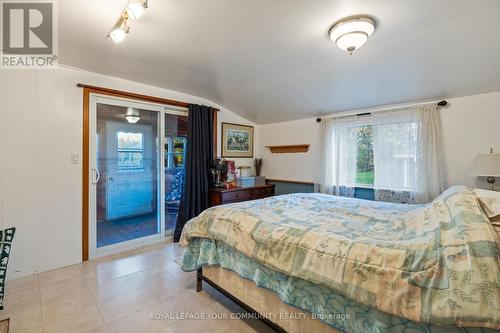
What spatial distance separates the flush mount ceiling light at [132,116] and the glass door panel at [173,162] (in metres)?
0.42

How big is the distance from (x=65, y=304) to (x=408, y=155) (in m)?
3.95

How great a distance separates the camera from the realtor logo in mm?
1694

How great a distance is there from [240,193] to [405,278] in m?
2.92

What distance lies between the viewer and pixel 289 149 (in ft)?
13.9

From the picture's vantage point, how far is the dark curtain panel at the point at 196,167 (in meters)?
3.44

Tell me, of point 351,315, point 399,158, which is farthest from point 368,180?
point 351,315

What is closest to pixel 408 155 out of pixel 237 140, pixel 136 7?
pixel 237 140

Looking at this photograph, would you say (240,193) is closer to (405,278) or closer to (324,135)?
(324,135)

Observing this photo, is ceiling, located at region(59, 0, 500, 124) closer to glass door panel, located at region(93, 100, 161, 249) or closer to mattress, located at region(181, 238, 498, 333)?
glass door panel, located at region(93, 100, 161, 249)

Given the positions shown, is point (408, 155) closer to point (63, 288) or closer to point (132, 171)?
point (132, 171)

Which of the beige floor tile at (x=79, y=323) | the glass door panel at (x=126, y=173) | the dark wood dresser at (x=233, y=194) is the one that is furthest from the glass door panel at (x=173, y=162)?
the beige floor tile at (x=79, y=323)

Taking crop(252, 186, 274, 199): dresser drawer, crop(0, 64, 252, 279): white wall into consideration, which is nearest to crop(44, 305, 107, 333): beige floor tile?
crop(0, 64, 252, 279): white wall

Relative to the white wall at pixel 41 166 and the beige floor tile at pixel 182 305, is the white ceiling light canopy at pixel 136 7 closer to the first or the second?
the white wall at pixel 41 166

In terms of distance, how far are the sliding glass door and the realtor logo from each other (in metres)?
0.61
